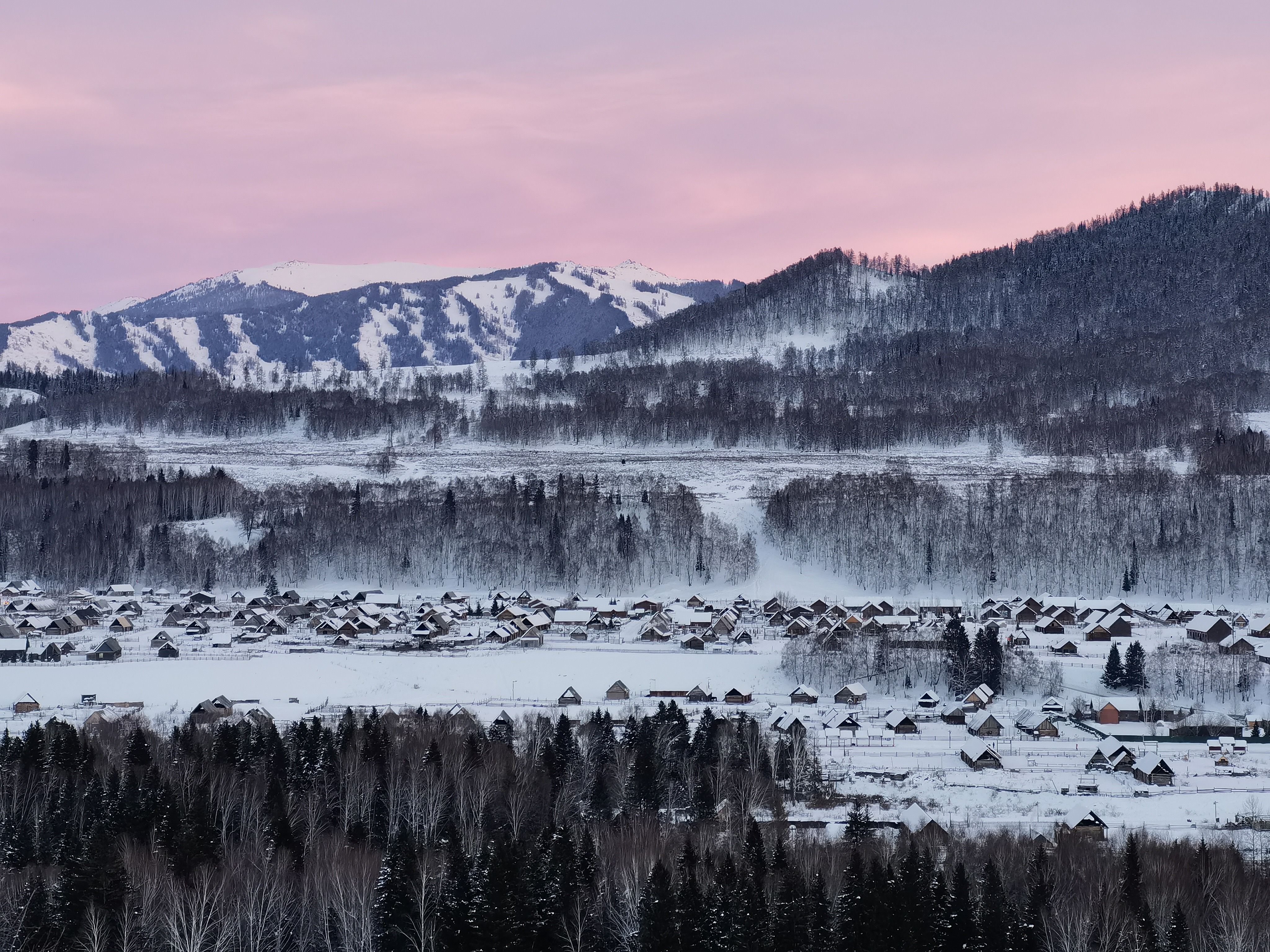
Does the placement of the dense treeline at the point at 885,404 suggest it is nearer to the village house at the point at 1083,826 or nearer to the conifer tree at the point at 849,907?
the village house at the point at 1083,826

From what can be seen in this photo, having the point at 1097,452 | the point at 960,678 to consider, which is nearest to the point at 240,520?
the point at 960,678

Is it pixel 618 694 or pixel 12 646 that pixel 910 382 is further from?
pixel 12 646

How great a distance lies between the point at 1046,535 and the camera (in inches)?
3533

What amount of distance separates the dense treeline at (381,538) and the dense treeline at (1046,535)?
296 inches

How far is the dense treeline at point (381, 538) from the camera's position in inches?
3573

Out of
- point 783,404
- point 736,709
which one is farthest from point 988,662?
point 783,404

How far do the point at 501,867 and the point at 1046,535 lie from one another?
69423 millimetres

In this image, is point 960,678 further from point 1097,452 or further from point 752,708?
point 1097,452

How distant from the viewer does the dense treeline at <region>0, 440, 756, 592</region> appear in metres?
90.8

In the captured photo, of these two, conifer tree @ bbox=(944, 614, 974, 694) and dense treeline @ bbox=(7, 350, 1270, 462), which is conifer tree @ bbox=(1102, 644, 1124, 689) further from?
dense treeline @ bbox=(7, 350, 1270, 462)

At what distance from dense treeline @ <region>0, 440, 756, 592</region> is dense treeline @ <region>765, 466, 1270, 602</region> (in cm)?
753

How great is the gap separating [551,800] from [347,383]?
14815cm

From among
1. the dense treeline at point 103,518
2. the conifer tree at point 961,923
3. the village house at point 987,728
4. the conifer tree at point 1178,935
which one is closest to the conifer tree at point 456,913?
the conifer tree at point 961,923

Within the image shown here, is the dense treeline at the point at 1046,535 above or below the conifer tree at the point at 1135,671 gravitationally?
above
